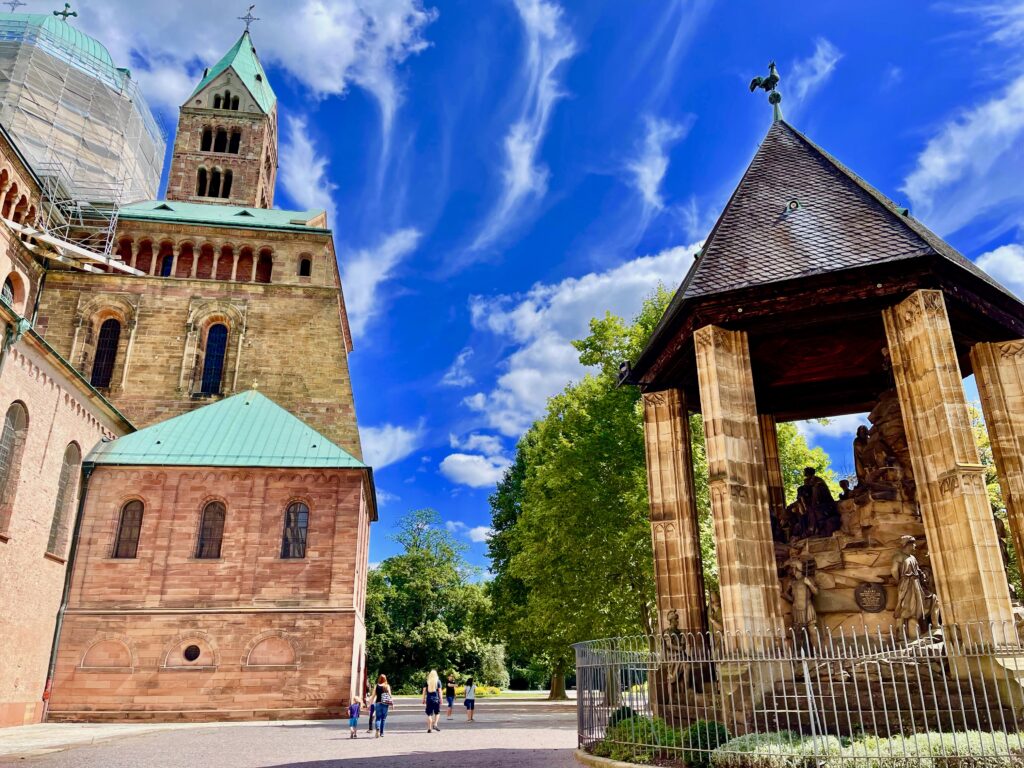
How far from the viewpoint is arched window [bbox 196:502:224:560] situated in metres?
25.6

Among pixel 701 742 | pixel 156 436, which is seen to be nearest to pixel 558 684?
pixel 156 436

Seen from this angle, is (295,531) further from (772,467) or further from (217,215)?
(217,215)

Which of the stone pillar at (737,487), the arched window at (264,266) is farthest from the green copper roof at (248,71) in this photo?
the stone pillar at (737,487)

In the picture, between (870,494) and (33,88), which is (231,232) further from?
(870,494)

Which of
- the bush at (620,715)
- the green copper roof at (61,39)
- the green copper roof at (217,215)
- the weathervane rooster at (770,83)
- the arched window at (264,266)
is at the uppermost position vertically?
the green copper roof at (61,39)

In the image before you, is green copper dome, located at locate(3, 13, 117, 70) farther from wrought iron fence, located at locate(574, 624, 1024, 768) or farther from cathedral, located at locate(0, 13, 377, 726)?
wrought iron fence, located at locate(574, 624, 1024, 768)

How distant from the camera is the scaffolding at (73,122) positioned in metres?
35.8

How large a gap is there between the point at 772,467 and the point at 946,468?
17.3 ft

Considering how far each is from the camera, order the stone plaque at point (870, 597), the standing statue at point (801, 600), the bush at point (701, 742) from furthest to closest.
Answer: the standing statue at point (801, 600), the stone plaque at point (870, 597), the bush at point (701, 742)

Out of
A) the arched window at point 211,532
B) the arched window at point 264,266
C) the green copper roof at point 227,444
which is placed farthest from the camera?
the arched window at point 264,266

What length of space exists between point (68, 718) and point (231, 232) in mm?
22980

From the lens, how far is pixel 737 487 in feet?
36.1

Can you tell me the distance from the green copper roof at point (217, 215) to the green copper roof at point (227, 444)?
11451 millimetres

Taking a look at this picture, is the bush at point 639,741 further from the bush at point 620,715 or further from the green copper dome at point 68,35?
the green copper dome at point 68,35
